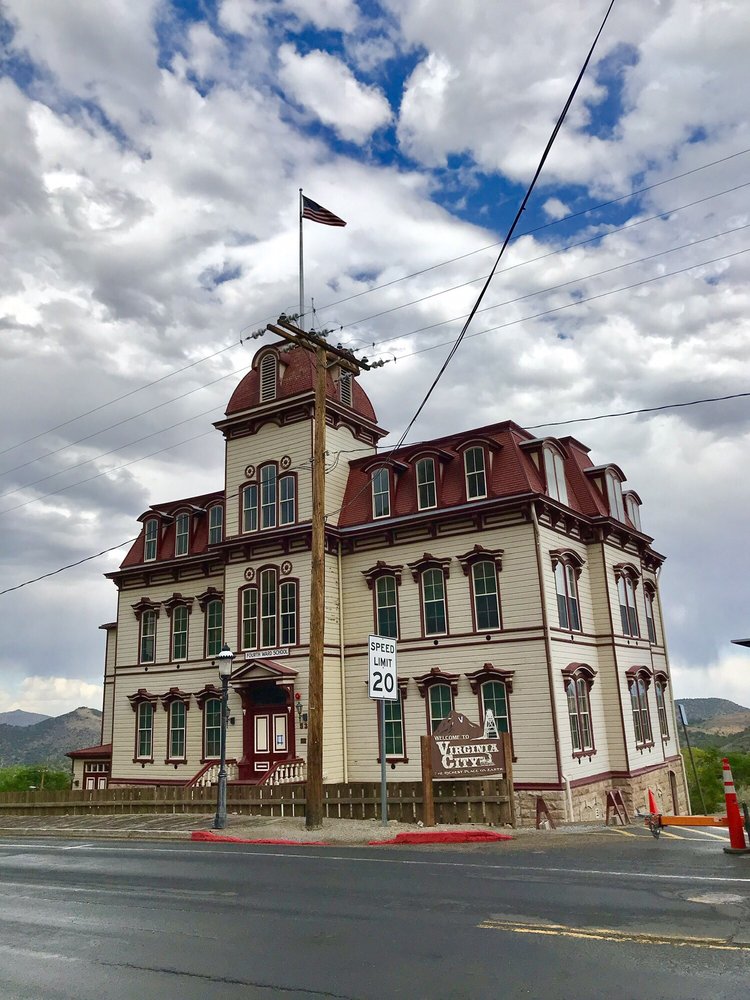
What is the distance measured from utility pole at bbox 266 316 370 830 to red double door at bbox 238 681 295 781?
24.7 ft

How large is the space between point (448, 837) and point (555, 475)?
13292 mm

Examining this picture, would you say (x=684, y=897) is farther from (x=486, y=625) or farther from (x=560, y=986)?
(x=486, y=625)

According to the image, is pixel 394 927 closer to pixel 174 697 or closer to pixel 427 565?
pixel 427 565

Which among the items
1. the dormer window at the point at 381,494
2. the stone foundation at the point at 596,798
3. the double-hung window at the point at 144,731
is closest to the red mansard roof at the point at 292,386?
the dormer window at the point at 381,494

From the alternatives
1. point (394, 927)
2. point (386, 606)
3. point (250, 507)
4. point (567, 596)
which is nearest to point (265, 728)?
point (386, 606)

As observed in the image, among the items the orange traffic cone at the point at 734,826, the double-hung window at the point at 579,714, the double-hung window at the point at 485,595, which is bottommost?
the orange traffic cone at the point at 734,826

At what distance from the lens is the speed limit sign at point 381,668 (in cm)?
1746

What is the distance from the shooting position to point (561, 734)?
73.6 feet

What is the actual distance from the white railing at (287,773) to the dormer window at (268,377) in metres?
12.8

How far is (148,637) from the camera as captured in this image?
3250 cm

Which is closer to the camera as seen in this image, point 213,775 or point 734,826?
point 734,826

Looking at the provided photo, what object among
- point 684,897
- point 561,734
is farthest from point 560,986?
point 561,734

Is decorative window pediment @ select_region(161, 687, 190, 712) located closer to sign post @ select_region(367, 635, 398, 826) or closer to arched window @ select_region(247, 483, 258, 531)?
arched window @ select_region(247, 483, 258, 531)

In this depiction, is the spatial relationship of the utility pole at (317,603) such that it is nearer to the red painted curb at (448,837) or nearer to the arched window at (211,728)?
the red painted curb at (448,837)
